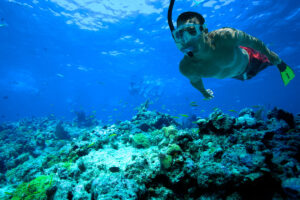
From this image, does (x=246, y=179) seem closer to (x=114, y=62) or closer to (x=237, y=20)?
(x=237, y=20)

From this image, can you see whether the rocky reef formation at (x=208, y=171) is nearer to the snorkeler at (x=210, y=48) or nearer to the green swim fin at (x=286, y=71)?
the green swim fin at (x=286, y=71)

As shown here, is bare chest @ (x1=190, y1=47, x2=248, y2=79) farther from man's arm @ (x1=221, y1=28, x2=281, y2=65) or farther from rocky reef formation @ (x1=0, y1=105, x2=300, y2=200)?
rocky reef formation @ (x1=0, y1=105, x2=300, y2=200)

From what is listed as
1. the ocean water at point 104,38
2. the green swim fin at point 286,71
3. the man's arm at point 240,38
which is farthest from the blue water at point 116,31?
the man's arm at point 240,38

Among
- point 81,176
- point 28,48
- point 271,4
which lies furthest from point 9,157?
point 271,4

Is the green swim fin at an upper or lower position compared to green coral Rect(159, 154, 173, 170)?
upper

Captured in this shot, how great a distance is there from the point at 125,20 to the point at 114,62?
47.9 feet

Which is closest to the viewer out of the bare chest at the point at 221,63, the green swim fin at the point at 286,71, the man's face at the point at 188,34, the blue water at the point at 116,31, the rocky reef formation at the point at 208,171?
the rocky reef formation at the point at 208,171

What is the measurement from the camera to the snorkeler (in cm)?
247

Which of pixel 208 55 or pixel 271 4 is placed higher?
pixel 271 4

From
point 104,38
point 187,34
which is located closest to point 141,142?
point 187,34

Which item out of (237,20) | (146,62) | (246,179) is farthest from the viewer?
(146,62)

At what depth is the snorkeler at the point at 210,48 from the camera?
247 cm

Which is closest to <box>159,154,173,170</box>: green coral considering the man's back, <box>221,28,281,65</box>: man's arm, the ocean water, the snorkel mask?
the ocean water

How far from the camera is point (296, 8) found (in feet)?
49.4
